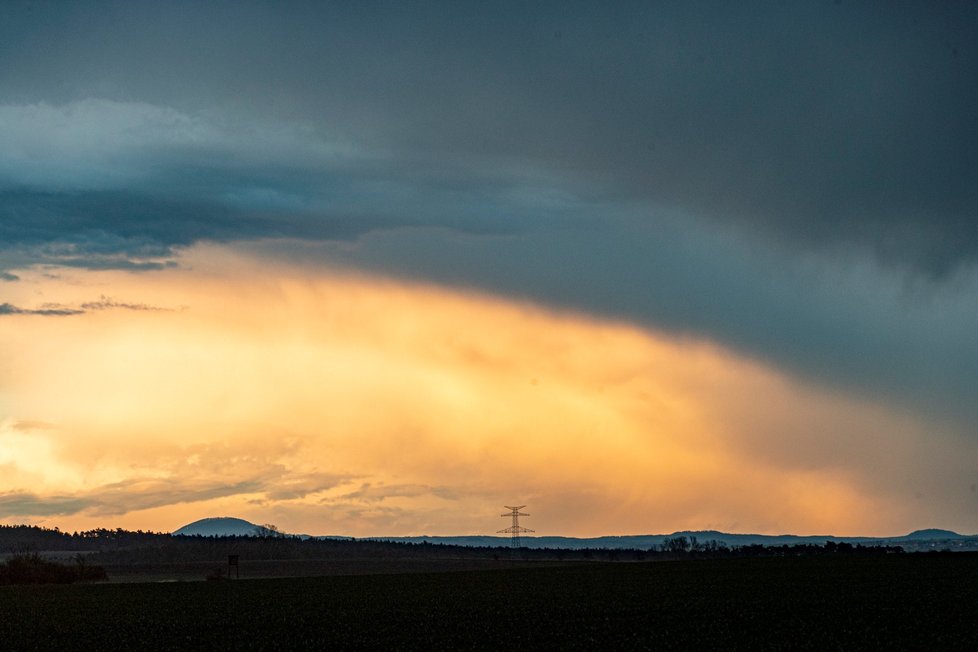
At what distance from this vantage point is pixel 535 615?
6347cm

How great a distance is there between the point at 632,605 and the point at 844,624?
57.3 ft

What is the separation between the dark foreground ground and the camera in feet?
165

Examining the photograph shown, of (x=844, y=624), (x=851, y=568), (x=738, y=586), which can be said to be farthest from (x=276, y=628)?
(x=851, y=568)

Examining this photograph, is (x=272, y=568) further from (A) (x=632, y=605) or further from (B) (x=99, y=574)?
(A) (x=632, y=605)

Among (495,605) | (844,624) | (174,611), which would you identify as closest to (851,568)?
(495,605)

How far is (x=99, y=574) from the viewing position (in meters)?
142

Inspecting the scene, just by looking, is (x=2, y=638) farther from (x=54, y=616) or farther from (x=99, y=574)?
(x=99, y=574)

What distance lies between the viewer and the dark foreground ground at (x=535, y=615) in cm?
5031

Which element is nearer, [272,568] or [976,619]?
[976,619]

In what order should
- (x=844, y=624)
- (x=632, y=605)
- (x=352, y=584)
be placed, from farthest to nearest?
(x=352, y=584) < (x=632, y=605) < (x=844, y=624)

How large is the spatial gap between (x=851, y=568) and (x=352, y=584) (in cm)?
5312

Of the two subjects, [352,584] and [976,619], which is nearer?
[976,619]

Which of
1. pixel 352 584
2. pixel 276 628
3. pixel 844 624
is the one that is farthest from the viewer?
pixel 352 584

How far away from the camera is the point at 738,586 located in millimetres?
87625
